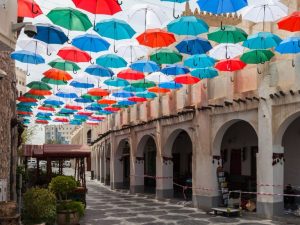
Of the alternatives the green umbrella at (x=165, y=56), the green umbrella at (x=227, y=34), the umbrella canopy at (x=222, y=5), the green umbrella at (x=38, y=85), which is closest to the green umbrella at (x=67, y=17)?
the umbrella canopy at (x=222, y=5)

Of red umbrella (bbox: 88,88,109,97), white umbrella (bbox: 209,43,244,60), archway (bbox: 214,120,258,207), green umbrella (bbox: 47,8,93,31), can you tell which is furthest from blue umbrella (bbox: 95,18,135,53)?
archway (bbox: 214,120,258,207)

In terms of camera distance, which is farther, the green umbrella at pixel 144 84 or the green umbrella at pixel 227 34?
the green umbrella at pixel 144 84

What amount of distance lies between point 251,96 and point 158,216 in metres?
6.72

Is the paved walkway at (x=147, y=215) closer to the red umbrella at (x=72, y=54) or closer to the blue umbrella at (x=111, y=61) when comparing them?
the blue umbrella at (x=111, y=61)

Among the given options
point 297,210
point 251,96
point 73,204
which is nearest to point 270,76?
point 251,96

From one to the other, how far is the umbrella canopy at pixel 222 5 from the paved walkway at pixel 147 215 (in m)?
8.95

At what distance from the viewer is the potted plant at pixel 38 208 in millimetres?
13617

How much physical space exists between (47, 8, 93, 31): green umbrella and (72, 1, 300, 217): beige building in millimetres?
8601

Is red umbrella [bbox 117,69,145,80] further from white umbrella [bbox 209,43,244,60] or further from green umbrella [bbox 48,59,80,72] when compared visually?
white umbrella [bbox 209,43,244,60]

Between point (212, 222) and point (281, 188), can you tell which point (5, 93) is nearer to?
point (212, 222)

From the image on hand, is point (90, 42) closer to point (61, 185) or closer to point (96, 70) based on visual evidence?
point (96, 70)

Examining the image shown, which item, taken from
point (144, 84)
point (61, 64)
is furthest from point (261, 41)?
point (61, 64)

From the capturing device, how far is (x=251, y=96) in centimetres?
1755

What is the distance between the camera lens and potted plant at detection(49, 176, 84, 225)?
14.8m
